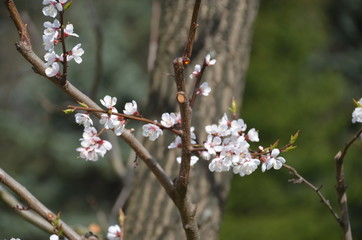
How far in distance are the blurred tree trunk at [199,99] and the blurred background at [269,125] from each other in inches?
107

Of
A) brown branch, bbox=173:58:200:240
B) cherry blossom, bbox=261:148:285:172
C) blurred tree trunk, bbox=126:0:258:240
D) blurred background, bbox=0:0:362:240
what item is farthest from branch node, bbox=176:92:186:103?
blurred background, bbox=0:0:362:240

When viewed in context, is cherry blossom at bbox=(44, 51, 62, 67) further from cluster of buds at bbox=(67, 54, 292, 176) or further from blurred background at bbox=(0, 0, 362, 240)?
blurred background at bbox=(0, 0, 362, 240)

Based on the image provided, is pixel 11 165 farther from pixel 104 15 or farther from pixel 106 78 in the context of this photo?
pixel 104 15

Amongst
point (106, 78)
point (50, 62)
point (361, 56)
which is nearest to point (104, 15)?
point (106, 78)

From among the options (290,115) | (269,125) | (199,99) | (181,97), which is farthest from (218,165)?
(290,115)

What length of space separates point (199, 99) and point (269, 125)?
3.69m

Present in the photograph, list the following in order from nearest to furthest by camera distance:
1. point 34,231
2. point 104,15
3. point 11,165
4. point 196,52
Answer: point 196,52 → point 34,231 → point 11,165 → point 104,15

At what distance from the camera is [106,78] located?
20.6ft

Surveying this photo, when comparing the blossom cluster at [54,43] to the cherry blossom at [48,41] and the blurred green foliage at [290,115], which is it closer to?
the cherry blossom at [48,41]

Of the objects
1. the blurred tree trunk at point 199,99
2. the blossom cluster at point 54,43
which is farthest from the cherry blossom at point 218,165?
the blurred tree trunk at point 199,99

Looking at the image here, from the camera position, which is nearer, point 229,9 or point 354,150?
point 229,9

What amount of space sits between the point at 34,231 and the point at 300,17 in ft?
13.3

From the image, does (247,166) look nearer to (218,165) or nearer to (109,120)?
(218,165)

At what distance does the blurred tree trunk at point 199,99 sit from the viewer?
167 cm
